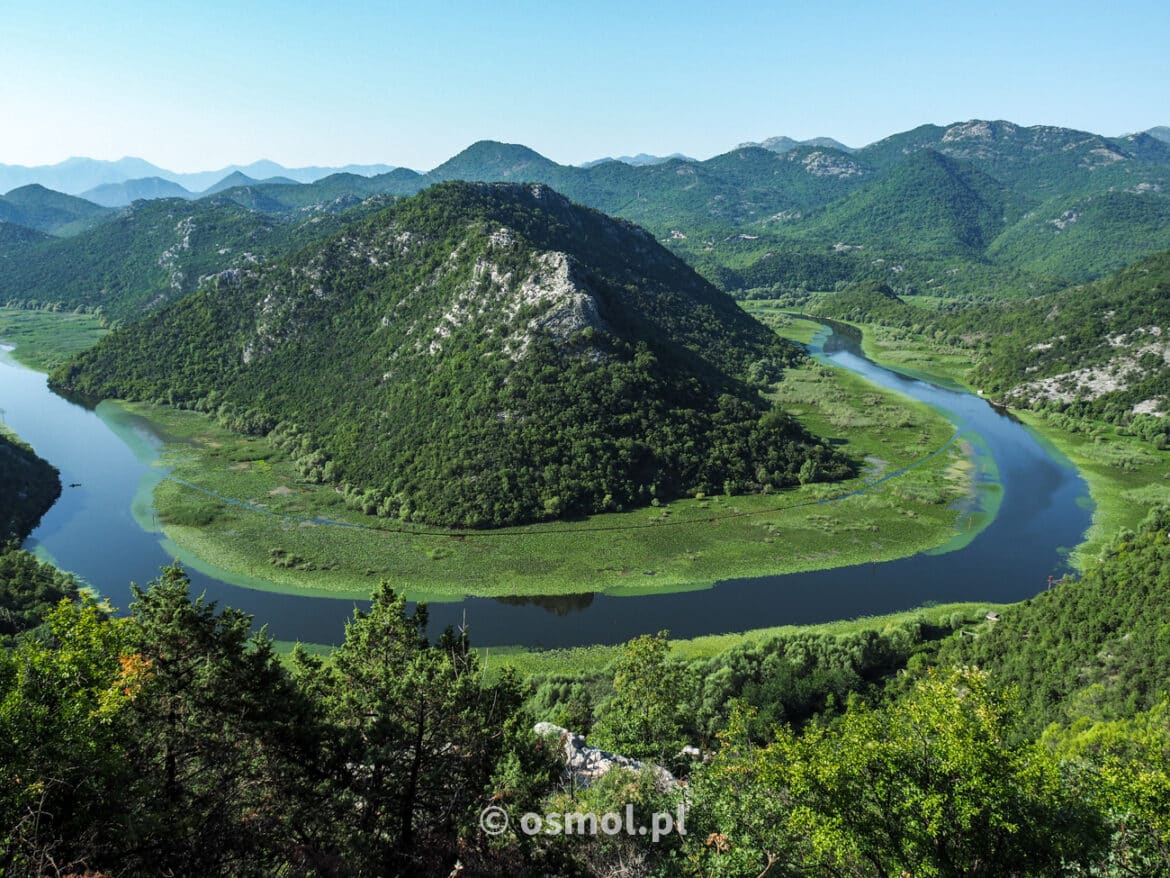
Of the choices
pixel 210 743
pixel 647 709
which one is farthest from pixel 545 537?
pixel 210 743

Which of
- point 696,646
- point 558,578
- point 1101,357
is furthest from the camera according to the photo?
point 1101,357

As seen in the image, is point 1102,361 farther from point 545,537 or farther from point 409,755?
point 409,755

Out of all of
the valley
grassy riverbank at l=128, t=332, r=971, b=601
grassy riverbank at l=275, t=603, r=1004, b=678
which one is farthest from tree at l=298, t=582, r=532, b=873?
grassy riverbank at l=128, t=332, r=971, b=601

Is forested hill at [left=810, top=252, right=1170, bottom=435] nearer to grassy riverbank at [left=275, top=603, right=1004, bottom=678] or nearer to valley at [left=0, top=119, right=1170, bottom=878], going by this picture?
valley at [left=0, top=119, right=1170, bottom=878]

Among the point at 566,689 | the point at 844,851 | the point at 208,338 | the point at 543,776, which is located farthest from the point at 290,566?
the point at 208,338

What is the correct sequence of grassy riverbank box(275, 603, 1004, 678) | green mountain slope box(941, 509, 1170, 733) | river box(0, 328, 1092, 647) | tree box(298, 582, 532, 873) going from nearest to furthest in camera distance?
tree box(298, 582, 532, 873)
green mountain slope box(941, 509, 1170, 733)
grassy riverbank box(275, 603, 1004, 678)
river box(0, 328, 1092, 647)

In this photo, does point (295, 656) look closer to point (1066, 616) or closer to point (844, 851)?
point (844, 851)
